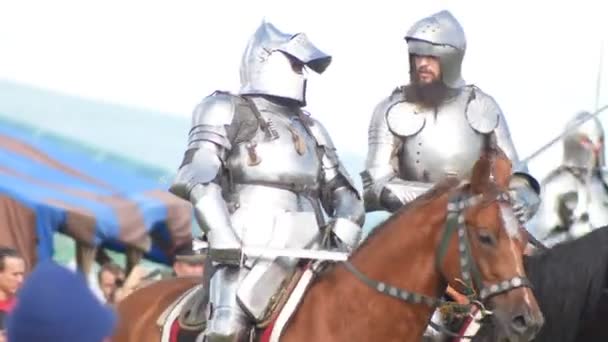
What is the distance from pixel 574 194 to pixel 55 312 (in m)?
7.76

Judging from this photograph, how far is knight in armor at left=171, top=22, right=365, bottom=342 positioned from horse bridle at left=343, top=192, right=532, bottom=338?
62cm

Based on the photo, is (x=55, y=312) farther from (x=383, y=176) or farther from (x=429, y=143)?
(x=429, y=143)

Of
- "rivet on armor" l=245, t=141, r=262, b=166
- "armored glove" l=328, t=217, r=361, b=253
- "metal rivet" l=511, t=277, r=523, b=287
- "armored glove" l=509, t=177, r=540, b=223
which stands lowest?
"armored glove" l=328, t=217, r=361, b=253

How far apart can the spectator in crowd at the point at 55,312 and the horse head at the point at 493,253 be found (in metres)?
3.39

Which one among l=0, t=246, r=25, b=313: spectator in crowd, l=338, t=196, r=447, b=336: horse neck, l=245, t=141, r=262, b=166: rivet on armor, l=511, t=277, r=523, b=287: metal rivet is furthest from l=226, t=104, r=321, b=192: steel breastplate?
l=511, t=277, r=523, b=287: metal rivet

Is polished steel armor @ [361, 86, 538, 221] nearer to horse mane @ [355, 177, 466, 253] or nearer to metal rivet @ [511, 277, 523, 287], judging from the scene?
horse mane @ [355, 177, 466, 253]

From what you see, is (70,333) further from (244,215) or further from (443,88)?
(443,88)

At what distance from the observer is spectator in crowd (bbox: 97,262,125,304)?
1223 centimetres

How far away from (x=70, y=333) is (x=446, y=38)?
529 cm

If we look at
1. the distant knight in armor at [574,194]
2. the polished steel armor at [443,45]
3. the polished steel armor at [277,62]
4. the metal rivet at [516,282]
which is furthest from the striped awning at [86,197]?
the metal rivet at [516,282]

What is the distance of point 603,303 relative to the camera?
7.26 metres

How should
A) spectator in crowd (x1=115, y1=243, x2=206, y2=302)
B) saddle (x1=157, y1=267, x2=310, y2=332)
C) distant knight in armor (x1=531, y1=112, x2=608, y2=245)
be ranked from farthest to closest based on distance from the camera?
spectator in crowd (x1=115, y1=243, x2=206, y2=302) → distant knight in armor (x1=531, y1=112, x2=608, y2=245) → saddle (x1=157, y1=267, x2=310, y2=332)

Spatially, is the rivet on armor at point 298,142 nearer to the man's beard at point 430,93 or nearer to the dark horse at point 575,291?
the man's beard at point 430,93

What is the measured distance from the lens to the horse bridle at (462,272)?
640 centimetres
